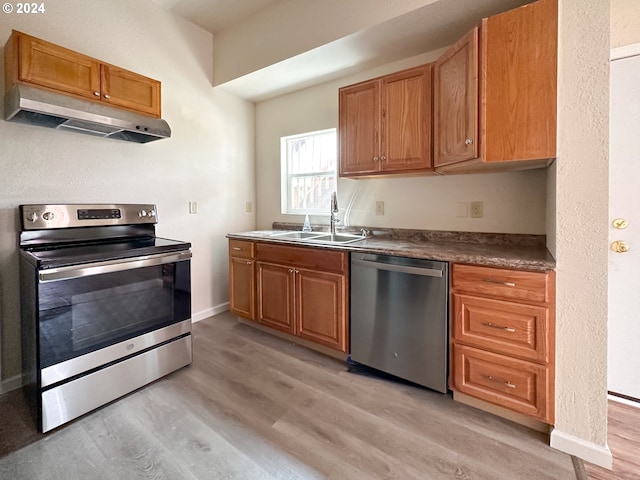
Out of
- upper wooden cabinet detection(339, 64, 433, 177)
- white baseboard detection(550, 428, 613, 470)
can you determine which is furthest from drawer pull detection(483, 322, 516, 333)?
upper wooden cabinet detection(339, 64, 433, 177)

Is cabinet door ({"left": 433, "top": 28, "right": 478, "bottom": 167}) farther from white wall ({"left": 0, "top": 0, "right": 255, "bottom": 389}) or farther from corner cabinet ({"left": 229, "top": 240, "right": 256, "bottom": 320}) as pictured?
white wall ({"left": 0, "top": 0, "right": 255, "bottom": 389})

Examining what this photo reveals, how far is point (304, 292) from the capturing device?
2422 millimetres

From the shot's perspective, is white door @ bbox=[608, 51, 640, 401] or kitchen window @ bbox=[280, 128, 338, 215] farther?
kitchen window @ bbox=[280, 128, 338, 215]

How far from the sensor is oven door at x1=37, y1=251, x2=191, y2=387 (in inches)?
60.7

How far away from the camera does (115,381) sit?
5.88 feet

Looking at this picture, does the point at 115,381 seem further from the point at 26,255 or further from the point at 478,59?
the point at 478,59

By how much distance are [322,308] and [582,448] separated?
1.57 meters

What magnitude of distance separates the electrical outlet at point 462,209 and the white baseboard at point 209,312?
8.33 ft

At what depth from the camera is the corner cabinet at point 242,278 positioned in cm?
278

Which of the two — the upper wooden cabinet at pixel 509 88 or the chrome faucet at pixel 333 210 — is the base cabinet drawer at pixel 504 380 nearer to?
the upper wooden cabinet at pixel 509 88

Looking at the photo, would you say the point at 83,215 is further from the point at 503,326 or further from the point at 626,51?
the point at 626,51

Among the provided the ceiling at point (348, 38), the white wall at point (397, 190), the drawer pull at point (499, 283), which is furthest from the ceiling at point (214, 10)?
the drawer pull at point (499, 283)

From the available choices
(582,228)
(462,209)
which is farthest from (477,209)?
(582,228)

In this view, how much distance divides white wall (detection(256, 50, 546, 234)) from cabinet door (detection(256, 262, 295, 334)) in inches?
33.4
